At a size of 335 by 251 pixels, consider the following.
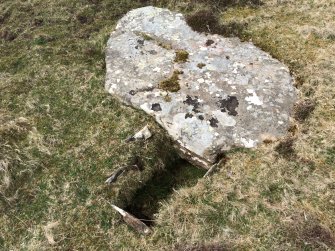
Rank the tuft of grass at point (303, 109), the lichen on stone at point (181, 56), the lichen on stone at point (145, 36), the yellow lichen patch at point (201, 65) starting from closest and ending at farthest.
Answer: the tuft of grass at point (303, 109) → the yellow lichen patch at point (201, 65) → the lichen on stone at point (181, 56) → the lichen on stone at point (145, 36)

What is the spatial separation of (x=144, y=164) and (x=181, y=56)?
3.53 metres

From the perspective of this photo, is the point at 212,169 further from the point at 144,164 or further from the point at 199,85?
the point at 199,85

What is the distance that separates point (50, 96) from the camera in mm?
10875

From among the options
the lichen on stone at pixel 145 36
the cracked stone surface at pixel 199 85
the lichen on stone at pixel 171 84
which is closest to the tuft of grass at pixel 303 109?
the cracked stone surface at pixel 199 85

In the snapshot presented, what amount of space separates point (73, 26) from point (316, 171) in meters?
8.81

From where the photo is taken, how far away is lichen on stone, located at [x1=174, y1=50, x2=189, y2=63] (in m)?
11.0

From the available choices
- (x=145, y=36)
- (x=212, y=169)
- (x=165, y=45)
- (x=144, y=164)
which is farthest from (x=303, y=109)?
(x=145, y=36)

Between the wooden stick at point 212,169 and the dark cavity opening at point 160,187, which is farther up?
the wooden stick at point 212,169

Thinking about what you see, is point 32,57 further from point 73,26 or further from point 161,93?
point 161,93

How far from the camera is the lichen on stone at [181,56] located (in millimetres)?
10992

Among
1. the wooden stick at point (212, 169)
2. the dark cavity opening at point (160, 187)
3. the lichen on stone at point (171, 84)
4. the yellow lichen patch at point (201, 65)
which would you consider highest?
the yellow lichen patch at point (201, 65)

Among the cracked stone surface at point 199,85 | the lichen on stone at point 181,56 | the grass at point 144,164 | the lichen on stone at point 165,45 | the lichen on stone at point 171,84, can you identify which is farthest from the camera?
the lichen on stone at point 165,45

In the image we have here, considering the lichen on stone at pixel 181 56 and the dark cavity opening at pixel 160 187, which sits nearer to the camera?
the dark cavity opening at pixel 160 187

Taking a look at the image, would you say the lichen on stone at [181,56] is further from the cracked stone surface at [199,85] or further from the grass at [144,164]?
the grass at [144,164]
